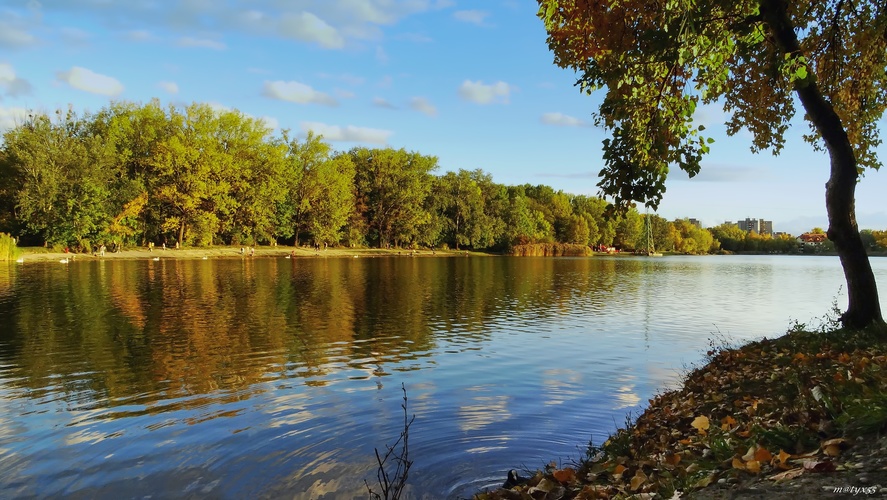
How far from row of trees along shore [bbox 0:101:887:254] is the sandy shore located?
2.76 m

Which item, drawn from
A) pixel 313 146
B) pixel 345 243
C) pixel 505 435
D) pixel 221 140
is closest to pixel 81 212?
pixel 221 140

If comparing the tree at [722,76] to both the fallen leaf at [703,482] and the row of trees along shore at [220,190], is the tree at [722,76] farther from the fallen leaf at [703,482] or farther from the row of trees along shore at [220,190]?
the row of trees along shore at [220,190]

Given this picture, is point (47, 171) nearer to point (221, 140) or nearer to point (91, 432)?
point (221, 140)

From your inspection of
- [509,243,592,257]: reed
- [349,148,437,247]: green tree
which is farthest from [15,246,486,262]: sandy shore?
[509,243,592,257]: reed

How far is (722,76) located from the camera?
713cm

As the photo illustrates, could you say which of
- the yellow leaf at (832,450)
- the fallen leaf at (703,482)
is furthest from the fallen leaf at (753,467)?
the yellow leaf at (832,450)

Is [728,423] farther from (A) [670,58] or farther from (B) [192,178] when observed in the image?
(B) [192,178]

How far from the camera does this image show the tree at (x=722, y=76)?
722 centimetres

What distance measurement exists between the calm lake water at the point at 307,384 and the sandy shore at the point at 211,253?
40.1 meters

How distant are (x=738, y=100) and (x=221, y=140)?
82470 mm

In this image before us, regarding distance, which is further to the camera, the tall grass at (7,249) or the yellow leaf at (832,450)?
the tall grass at (7,249)

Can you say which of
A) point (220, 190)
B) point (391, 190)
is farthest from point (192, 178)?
point (391, 190)

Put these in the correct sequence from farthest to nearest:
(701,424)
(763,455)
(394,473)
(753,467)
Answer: (394,473), (701,424), (763,455), (753,467)

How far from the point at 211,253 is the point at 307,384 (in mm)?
69151
